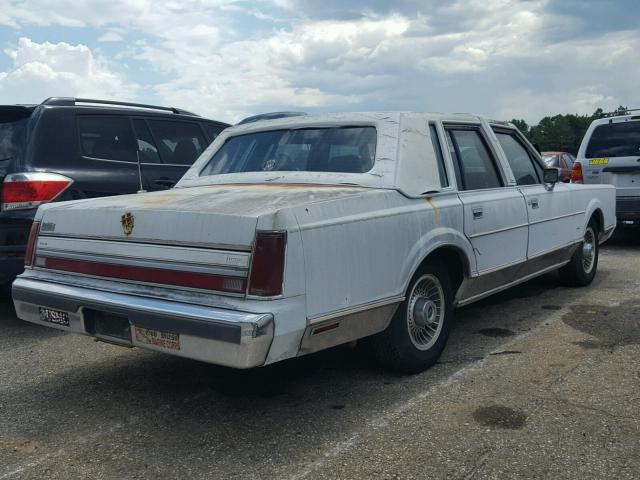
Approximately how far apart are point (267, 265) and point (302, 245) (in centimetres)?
21

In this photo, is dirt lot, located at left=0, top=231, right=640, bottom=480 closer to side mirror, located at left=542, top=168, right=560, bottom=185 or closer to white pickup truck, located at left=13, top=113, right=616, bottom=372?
white pickup truck, located at left=13, top=113, right=616, bottom=372

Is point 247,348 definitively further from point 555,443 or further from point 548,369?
point 548,369

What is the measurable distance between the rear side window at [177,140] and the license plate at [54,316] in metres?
3.10

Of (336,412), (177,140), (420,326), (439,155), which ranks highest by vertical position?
(177,140)

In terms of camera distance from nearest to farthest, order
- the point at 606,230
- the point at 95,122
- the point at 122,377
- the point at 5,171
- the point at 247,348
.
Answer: the point at 247,348, the point at 122,377, the point at 5,171, the point at 95,122, the point at 606,230

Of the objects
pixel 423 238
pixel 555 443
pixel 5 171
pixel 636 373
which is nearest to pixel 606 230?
pixel 636 373

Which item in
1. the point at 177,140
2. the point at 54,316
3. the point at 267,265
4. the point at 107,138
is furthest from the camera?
the point at 177,140

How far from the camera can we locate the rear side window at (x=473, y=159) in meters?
4.76

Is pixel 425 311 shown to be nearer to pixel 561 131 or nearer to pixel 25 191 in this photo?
pixel 25 191

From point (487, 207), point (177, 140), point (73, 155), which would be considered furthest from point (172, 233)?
point (177, 140)

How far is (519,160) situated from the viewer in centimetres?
562

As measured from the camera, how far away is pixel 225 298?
3.15 metres

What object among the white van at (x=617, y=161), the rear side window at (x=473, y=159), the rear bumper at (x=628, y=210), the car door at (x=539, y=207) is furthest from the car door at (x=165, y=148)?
the rear bumper at (x=628, y=210)

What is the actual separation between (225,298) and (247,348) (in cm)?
30
